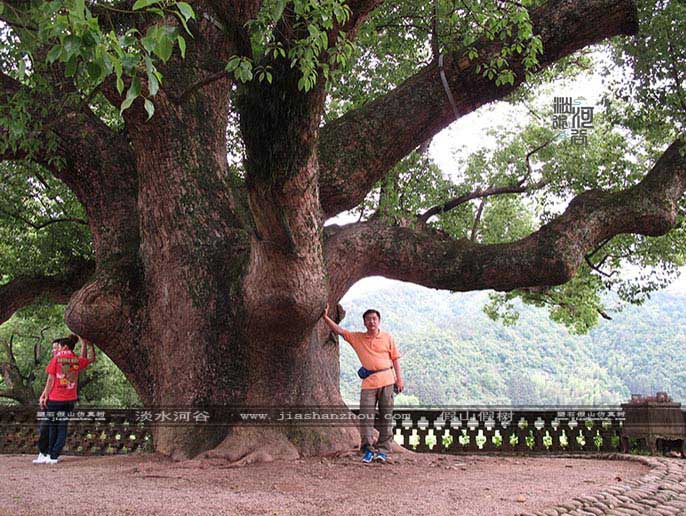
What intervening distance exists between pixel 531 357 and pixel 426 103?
34.9 metres

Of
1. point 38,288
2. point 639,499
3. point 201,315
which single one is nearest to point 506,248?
point 639,499

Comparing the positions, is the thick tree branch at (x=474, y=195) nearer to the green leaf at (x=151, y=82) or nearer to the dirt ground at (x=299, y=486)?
the dirt ground at (x=299, y=486)

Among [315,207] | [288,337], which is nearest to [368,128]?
[315,207]

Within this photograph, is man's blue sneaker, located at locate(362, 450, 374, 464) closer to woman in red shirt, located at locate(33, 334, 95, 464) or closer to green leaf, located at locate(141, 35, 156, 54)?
woman in red shirt, located at locate(33, 334, 95, 464)

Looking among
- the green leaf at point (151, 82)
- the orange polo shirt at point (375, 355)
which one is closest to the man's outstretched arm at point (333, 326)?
the orange polo shirt at point (375, 355)

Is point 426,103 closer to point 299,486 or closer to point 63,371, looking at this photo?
point 299,486

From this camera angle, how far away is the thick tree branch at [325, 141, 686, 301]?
24.0 ft

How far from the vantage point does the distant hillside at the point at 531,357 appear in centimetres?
3212

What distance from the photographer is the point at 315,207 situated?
5.34m

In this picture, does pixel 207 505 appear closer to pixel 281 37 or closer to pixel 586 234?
pixel 281 37

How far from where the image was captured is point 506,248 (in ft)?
24.6

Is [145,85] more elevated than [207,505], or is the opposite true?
[145,85]

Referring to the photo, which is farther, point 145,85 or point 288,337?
point 288,337

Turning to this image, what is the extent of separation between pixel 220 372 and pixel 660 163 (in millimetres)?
6174
